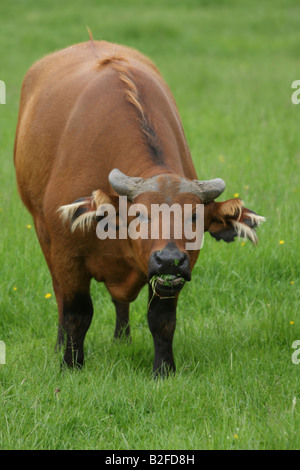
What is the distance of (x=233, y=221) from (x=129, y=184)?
66 centimetres

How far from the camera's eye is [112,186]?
4137 millimetres

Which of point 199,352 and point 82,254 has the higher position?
A: point 82,254

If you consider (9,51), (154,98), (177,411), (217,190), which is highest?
(9,51)

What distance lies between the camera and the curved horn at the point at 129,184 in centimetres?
408

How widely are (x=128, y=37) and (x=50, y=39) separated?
6.78 ft

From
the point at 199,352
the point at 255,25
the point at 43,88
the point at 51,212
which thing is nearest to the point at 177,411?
the point at 199,352

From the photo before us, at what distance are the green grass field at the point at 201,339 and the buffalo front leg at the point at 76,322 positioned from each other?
0.10 m

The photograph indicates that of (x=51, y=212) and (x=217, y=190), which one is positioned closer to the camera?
(x=217, y=190)

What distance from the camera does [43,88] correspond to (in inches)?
210

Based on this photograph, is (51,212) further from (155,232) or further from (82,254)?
(155,232)

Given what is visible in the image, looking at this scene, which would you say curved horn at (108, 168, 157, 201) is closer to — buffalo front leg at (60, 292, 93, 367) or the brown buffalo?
the brown buffalo

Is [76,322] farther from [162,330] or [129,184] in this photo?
[129,184]

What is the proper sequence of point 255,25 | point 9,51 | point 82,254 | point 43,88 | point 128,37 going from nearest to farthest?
point 82,254, point 43,88, point 9,51, point 128,37, point 255,25

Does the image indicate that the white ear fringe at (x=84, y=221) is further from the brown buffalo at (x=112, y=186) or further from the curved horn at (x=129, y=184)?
the curved horn at (x=129, y=184)
